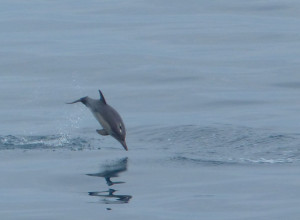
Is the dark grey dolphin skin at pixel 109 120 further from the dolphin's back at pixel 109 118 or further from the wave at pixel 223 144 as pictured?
the wave at pixel 223 144

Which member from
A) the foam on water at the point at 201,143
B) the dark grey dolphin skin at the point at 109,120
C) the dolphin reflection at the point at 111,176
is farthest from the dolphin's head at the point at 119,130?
the foam on water at the point at 201,143

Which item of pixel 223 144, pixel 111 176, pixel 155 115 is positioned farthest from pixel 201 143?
pixel 155 115

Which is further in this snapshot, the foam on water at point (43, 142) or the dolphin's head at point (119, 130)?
the foam on water at point (43, 142)

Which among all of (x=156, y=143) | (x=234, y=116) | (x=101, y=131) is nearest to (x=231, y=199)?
(x=101, y=131)

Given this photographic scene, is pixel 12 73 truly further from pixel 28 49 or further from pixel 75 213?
pixel 75 213

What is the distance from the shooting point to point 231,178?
9953 millimetres

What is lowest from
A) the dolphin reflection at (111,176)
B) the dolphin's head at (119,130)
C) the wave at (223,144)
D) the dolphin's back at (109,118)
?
the dolphin reflection at (111,176)

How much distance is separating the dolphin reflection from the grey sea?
18 mm

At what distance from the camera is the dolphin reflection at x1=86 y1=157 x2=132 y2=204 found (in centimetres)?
926

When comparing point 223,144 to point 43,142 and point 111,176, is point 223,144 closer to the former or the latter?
point 111,176

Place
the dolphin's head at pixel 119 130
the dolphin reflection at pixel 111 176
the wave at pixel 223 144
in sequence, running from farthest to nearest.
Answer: the wave at pixel 223 144 < the dolphin's head at pixel 119 130 < the dolphin reflection at pixel 111 176

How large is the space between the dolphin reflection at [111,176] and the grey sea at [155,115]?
18 mm

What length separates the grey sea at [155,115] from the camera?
9289 mm

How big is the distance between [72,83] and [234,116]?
13.7 feet
